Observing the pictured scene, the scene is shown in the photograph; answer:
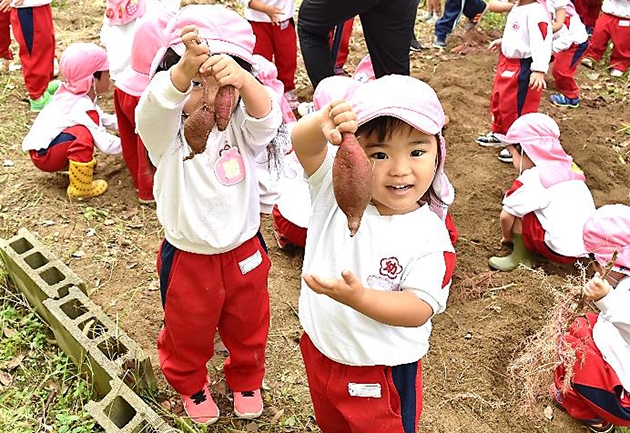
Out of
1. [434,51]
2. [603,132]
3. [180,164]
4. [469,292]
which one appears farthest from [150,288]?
[434,51]

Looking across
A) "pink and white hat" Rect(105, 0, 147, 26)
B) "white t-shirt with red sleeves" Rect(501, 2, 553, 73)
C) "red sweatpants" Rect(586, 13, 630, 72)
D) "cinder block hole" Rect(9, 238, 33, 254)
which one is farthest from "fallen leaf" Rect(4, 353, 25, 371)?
"red sweatpants" Rect(586, 13, 630, 72)

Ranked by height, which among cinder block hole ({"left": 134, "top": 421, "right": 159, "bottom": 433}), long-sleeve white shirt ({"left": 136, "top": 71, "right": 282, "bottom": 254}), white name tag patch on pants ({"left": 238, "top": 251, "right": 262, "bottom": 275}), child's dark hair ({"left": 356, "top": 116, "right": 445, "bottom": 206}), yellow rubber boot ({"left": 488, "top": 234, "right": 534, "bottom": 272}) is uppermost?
child's dark hair ({"left": 356, "top": 116, "right": 445, "bottom": 206})

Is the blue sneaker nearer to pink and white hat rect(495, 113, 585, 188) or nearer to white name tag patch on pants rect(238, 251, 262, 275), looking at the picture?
pink and white hat rect(495, 113, 585, 188)

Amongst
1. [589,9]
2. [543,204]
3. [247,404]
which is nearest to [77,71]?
[247,404]

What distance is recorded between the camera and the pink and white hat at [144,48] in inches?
145

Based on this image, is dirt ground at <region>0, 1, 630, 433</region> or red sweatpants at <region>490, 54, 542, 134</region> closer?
dirt ground at <region>0, 1, 630, 433</region>

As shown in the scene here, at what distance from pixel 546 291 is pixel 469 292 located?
46 centimetres

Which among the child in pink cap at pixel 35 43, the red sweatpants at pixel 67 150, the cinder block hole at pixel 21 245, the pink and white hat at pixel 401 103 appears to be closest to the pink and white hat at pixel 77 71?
the red sweatpants at pixel 67 150

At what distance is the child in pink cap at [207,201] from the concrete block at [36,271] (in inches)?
30.5

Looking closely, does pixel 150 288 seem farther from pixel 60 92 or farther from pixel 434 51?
pixel 434 51

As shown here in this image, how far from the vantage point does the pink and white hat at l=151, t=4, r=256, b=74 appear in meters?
2.18

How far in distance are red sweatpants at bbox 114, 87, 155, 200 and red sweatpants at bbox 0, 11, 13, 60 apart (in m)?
2.50

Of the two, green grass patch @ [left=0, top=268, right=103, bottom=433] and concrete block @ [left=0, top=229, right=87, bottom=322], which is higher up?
concrete block @ [left=0, top=229, right=87, bottom=322]

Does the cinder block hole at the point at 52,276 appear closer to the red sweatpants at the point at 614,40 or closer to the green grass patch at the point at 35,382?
the green grass patch at the point at 35,382
